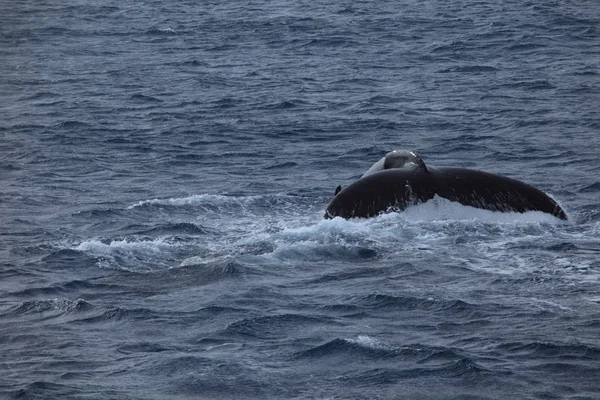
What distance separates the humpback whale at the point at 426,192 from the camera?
25.4 m

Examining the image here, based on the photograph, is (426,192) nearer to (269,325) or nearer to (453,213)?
(453,213)

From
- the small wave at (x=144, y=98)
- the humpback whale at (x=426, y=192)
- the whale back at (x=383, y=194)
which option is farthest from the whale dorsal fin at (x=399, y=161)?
the small wave at (x=144, y=98)

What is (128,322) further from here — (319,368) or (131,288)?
(319,368)

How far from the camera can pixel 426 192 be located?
25.6 m

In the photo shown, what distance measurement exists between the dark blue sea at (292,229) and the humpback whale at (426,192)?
0.92 feet

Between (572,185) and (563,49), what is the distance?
72.6 ft

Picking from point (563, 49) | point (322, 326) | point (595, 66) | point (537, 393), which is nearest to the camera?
point (537, 393)

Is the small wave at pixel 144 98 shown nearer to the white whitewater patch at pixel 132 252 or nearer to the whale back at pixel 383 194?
the white whitewater patch at pixel 132 252

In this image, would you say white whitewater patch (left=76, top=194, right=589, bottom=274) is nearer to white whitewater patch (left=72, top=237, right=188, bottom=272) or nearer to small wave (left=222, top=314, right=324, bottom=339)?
white whitewater patch (left=72, top=237, right=188, bottom=272)

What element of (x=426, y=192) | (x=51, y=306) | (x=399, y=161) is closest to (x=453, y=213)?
(x=426, y=192)

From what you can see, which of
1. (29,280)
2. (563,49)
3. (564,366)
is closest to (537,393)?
(564,366)

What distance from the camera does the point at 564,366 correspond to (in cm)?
1912

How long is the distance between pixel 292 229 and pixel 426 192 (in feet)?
8.87

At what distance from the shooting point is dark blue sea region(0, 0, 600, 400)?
64.4 feet
